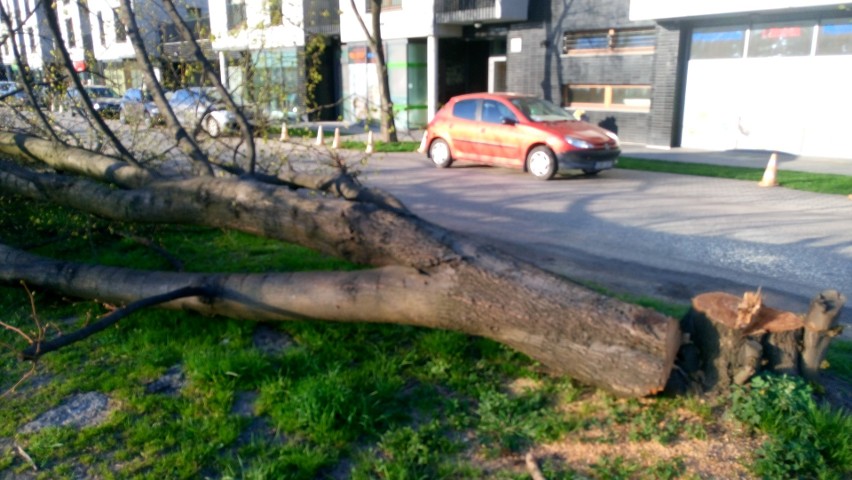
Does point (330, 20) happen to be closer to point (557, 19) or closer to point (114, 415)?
point (557, 19)

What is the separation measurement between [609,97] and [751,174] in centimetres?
704

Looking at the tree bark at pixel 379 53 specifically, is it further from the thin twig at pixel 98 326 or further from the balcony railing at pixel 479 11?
the thin twig at pixel 98 326

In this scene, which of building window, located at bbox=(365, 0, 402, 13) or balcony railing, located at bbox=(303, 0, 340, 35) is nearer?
building window, located at bbox=(365, 0, 402, 13)

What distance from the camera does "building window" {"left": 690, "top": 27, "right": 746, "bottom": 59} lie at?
17.5 meters

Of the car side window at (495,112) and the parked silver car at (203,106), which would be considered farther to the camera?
the car side window at (495,112)

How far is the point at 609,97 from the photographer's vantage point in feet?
66.3

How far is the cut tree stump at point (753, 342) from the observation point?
11.5 ft

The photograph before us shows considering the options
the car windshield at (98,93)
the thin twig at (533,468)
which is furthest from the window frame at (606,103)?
the thin twig at (533,468)

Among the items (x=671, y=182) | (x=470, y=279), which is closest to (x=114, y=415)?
(x=470, y=279)

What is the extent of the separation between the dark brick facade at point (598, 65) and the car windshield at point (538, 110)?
5.34 meters

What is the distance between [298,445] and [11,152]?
17.5ft

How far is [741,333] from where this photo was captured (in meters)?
3.50

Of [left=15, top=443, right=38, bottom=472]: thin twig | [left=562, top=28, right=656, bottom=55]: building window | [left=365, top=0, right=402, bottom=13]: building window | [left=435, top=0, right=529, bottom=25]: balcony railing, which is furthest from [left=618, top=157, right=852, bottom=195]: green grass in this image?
[left=15, top=443, right=38, bottom=472]: thin twig

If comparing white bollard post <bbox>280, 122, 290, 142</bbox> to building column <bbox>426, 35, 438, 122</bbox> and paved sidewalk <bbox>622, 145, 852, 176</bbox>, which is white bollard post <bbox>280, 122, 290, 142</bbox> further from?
building column <bbox>426, 35, 438, 122</bbox>
